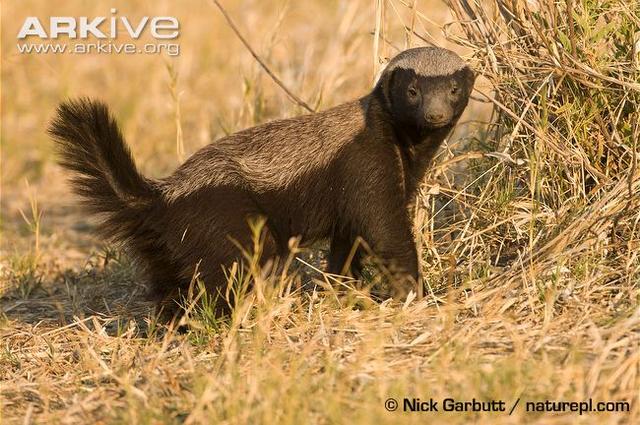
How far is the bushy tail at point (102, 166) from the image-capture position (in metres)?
5.23

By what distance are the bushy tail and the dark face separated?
1478mm

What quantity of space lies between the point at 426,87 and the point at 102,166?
6.05 feet

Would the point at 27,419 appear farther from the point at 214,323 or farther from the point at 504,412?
the point at 504,412

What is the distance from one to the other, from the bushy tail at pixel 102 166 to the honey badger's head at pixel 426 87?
1471mm

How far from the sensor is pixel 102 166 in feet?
17.3

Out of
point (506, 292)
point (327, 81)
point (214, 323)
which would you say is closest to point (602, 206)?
point (506, 292)

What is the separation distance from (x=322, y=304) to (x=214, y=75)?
6.86 metres

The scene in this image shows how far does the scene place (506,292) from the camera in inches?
197

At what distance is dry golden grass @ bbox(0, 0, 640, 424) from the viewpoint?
396cm

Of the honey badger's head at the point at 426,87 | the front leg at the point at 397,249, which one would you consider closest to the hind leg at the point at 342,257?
the front leg at the point at 397,249

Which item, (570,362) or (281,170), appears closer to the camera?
(570,362)

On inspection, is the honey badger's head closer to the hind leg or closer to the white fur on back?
the white fur on back

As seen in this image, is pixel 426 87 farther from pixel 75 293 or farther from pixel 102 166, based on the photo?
pixel 75 293

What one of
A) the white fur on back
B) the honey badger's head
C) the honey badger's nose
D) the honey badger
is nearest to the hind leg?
the honey badger
